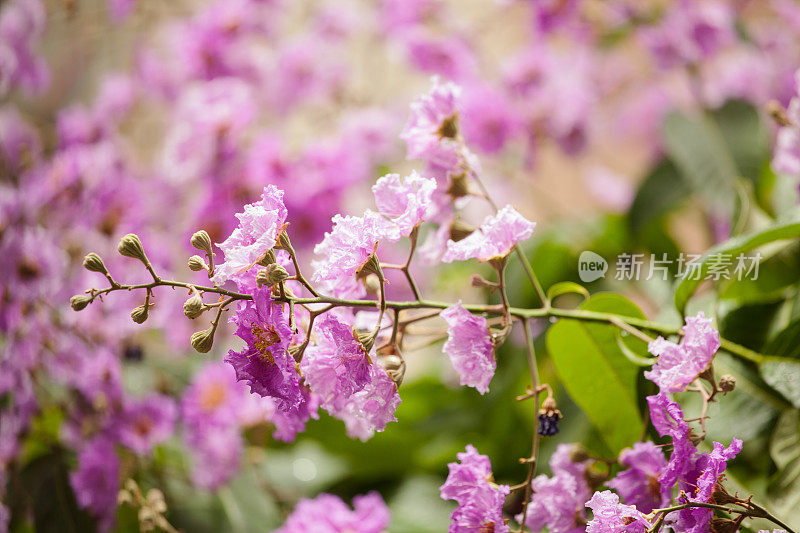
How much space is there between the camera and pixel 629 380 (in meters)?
0.32

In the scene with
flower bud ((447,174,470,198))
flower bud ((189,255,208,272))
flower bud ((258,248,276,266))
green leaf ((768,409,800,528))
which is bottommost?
green leaf ((768,409,800,528))

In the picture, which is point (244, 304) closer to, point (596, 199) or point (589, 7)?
point (589, 7)

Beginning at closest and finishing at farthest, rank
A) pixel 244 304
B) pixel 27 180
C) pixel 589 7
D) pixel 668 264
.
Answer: pixel 244 304 → pixel 668 264 → pixel 27 180 → pixel 589 7

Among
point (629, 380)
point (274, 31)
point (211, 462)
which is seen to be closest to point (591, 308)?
point (629, 380)

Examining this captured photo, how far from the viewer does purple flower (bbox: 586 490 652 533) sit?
0.74 ft

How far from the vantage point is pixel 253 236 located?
0.23m

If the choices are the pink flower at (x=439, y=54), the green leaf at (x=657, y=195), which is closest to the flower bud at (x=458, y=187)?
the green leaf at (x=657, y=195)

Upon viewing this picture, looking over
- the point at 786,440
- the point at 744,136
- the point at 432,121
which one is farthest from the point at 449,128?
the point at 744,136

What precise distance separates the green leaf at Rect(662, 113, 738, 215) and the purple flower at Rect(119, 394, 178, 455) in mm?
462

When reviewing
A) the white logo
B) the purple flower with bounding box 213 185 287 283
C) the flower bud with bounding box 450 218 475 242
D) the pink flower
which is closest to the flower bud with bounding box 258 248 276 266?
the purple flower with bounding box 213 185 287 283

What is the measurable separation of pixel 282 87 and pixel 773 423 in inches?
24.9

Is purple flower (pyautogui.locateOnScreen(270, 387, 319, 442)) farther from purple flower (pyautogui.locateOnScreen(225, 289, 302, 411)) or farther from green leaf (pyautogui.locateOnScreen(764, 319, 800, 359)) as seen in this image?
green leaf (pyautogui.locateOnScreen(764, 319, 800, 359))

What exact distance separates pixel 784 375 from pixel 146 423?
0.42 metres

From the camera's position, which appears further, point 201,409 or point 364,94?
point 364,94
